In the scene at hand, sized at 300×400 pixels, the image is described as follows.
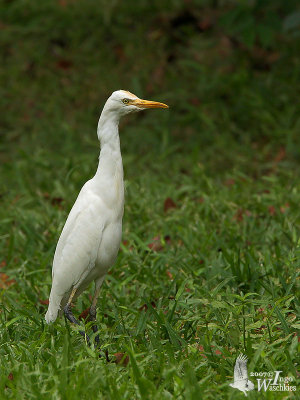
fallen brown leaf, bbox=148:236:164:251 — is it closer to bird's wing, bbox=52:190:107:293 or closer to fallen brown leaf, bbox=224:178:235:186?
bird's wing, bbox=52:190:107:293

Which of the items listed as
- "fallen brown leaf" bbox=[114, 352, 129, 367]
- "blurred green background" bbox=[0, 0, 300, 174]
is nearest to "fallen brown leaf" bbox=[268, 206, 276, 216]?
"blurred green background" bbox=[0, 0, 300, 174]

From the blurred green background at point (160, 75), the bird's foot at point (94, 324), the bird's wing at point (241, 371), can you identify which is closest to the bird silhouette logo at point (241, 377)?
the bird's wing at point (241, 371)

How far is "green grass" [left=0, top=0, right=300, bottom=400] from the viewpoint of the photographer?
11.7ft

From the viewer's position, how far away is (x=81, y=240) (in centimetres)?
392

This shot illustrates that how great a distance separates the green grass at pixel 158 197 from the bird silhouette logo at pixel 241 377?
5 cm

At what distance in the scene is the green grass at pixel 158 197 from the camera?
355 centimetres

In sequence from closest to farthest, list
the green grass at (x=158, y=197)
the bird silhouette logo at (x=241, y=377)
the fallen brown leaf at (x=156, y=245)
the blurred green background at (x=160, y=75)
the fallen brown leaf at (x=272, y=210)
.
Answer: the bird silhouette logo at (x=241, y=377) < the green grass at (x=158, y=197) < the fallen brown leaf at (x=156, y=245) < the fallen brown leaf at (x=272, y=210) < the blurred green background at (x=160, y=75)

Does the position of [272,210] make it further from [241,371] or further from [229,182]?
[241,371]

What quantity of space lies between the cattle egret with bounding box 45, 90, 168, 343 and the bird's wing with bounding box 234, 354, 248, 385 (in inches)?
37.0

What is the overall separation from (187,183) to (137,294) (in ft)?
6.98

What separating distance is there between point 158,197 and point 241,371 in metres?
2.92

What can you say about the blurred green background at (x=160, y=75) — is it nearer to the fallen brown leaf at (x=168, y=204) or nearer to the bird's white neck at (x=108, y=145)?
the fallen brown leaf at (x=168, y=204)

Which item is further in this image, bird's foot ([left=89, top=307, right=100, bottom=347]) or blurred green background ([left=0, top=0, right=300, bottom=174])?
blurred green background ([left=0, top=0, right=300, bottom=174])

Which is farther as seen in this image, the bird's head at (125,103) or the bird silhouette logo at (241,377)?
the bird's head at (125,103)
